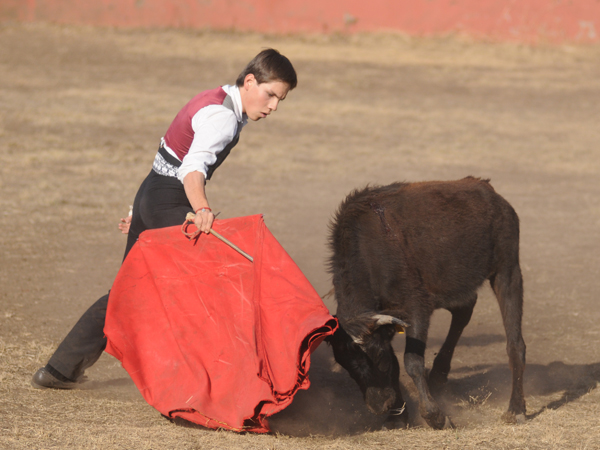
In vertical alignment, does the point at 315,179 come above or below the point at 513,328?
above

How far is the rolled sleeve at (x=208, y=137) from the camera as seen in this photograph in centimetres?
353

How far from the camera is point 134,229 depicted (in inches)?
164

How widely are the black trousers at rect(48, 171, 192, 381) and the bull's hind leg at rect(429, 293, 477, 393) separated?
7.24ft

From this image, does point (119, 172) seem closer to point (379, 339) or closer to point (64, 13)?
point (379, 339)

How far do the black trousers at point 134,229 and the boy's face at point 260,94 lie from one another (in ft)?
2.06

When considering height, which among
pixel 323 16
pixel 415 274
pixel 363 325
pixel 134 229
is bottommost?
pixel 363 325

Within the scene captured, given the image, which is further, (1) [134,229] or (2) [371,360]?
(1) [134,229]

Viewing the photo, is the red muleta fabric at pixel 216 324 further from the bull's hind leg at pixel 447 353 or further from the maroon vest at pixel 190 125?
the bull's hind leg at pixel 447 353

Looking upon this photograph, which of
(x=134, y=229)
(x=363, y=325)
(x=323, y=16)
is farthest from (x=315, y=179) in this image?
(x=323, y=16)

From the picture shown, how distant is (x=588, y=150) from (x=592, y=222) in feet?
13.9

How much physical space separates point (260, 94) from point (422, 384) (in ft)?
6.55

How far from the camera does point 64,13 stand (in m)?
21.5

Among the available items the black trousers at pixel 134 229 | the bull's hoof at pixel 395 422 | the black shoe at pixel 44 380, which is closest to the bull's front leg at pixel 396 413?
the bull's hoof at pixel 395 422

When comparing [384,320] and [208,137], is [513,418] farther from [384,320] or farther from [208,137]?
[208,137]
